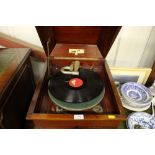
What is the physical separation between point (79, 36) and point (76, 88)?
0.34 m

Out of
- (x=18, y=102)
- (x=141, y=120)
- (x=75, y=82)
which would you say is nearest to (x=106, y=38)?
(x=75, y=82)

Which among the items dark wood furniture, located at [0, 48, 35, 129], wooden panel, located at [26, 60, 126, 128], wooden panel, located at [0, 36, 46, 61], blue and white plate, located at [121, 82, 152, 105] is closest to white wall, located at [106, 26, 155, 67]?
blue and white plate, located at [121, 82, 152, 105]

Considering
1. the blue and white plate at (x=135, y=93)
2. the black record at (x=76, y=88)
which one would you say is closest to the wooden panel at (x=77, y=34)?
the black record at (x=76, y=88)

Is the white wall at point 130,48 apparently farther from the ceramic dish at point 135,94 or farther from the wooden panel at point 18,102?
the wooden panel at point 18,102

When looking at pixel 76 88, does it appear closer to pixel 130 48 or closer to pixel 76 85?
pixel 76 85

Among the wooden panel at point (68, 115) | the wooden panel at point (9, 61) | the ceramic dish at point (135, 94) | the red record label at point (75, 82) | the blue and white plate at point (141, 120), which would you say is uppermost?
the red record label at point (75, 82)

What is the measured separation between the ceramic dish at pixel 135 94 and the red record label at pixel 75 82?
35cm

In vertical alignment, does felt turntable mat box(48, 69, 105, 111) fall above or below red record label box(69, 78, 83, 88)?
below

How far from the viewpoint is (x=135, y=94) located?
1.08 meters

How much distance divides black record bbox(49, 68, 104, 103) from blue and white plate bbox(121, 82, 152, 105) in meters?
0.28

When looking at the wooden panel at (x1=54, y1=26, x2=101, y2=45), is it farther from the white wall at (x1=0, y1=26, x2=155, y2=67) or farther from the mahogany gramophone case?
the white wall at (x1=0, y1=26, x2=155, y2=67)

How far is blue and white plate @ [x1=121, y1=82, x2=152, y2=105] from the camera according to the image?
3.37 ft

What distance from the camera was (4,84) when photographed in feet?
2.77

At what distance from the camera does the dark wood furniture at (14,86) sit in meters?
0.84
